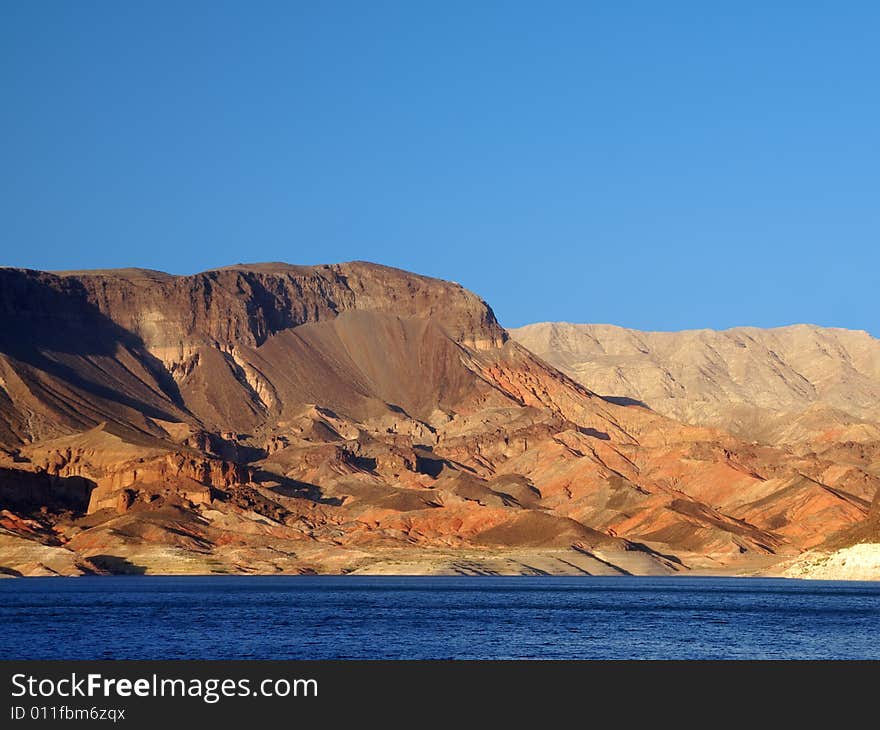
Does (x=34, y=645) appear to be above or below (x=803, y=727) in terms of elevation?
above

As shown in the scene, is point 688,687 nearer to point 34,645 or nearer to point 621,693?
point 621,693

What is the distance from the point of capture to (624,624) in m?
128

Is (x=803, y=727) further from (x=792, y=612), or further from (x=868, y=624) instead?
(x=792, y=612)

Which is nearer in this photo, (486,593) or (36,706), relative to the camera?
(36,706)

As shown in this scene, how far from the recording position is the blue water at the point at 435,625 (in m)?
98.4

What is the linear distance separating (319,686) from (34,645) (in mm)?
40120

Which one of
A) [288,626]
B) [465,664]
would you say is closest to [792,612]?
[288,626]

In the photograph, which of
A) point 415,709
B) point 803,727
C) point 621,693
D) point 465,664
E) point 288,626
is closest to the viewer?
point 803,727

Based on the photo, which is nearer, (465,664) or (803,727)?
(803,727)

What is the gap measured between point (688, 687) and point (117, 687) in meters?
26.1

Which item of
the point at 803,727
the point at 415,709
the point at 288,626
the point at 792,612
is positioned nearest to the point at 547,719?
the point at 415,709

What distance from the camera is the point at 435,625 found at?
408 ft

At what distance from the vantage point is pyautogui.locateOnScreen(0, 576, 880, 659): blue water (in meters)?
98.4

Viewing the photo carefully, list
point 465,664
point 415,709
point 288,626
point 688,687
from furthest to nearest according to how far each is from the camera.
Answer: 1. point 288,626
2. point 465,664
3. point 688,687
4. point 415,709
